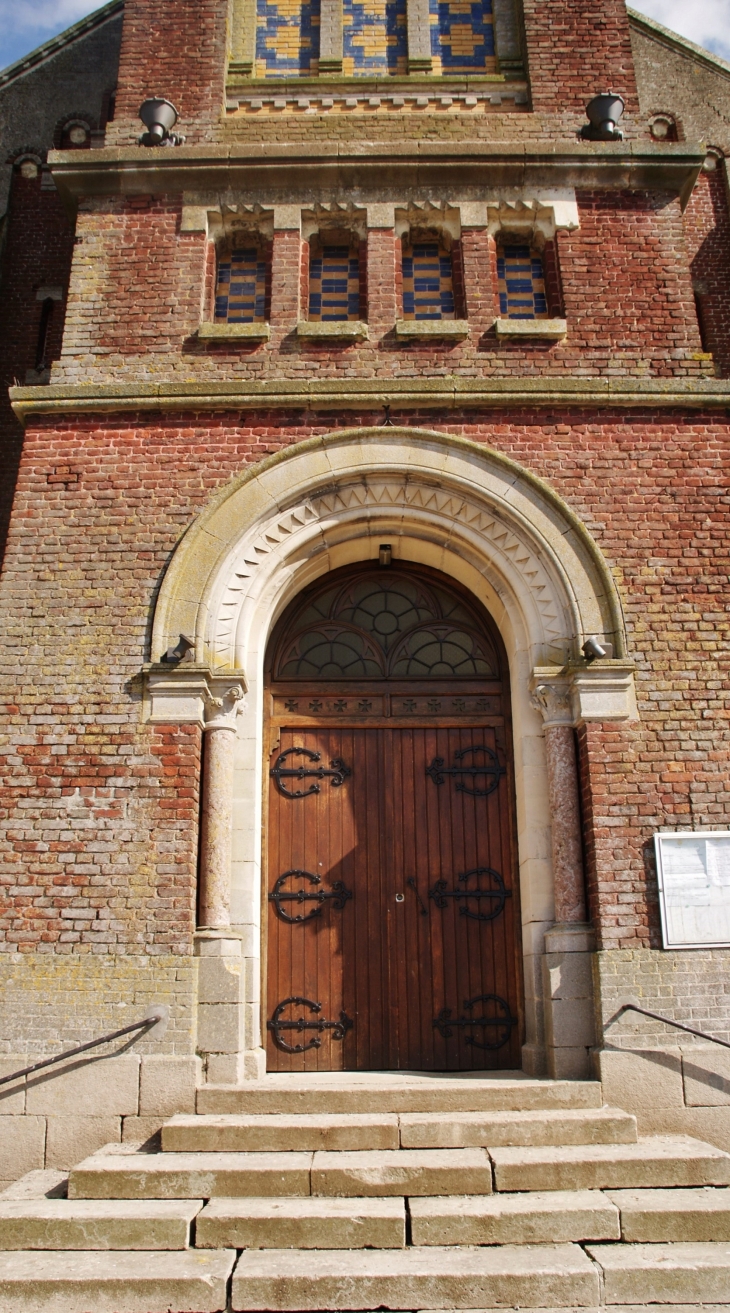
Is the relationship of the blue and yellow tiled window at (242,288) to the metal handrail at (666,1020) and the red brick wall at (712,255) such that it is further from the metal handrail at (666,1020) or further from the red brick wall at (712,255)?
the metal handrail at (666,1020)

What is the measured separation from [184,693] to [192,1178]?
330cm

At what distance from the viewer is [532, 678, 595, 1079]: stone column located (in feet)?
23.6

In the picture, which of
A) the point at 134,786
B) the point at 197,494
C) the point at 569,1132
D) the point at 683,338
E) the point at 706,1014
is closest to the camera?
the point at 569,1132

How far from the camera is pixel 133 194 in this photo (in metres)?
9.52

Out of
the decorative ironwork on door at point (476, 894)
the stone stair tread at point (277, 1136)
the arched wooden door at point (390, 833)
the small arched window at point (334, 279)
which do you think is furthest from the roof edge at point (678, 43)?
the stone stair tread at point (277, 1136)

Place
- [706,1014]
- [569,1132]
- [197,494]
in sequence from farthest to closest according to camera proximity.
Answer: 1. [197,494]
2. [706,1014]
3. [569,1132]

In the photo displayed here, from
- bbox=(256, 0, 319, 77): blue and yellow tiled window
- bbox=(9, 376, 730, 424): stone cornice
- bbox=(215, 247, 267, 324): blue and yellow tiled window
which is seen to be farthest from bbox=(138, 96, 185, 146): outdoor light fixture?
bbox=(9, 376, 730, 424): stone cornice

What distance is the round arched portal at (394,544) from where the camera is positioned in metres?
7.87

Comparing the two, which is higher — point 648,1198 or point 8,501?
point 8,501

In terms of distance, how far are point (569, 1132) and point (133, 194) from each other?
8.48 metres

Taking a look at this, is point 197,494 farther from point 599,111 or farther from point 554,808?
point 599,111

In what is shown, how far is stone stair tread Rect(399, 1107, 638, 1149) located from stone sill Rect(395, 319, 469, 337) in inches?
241

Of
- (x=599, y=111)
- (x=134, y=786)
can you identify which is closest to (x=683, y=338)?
(x=599, y=111)

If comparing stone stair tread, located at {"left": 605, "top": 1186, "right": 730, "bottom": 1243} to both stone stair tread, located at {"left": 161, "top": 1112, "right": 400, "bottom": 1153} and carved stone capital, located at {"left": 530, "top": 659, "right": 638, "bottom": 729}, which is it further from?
carved stone capital, located at {"left": 530, "top": 659, "right": 638, "bottom": 729}
